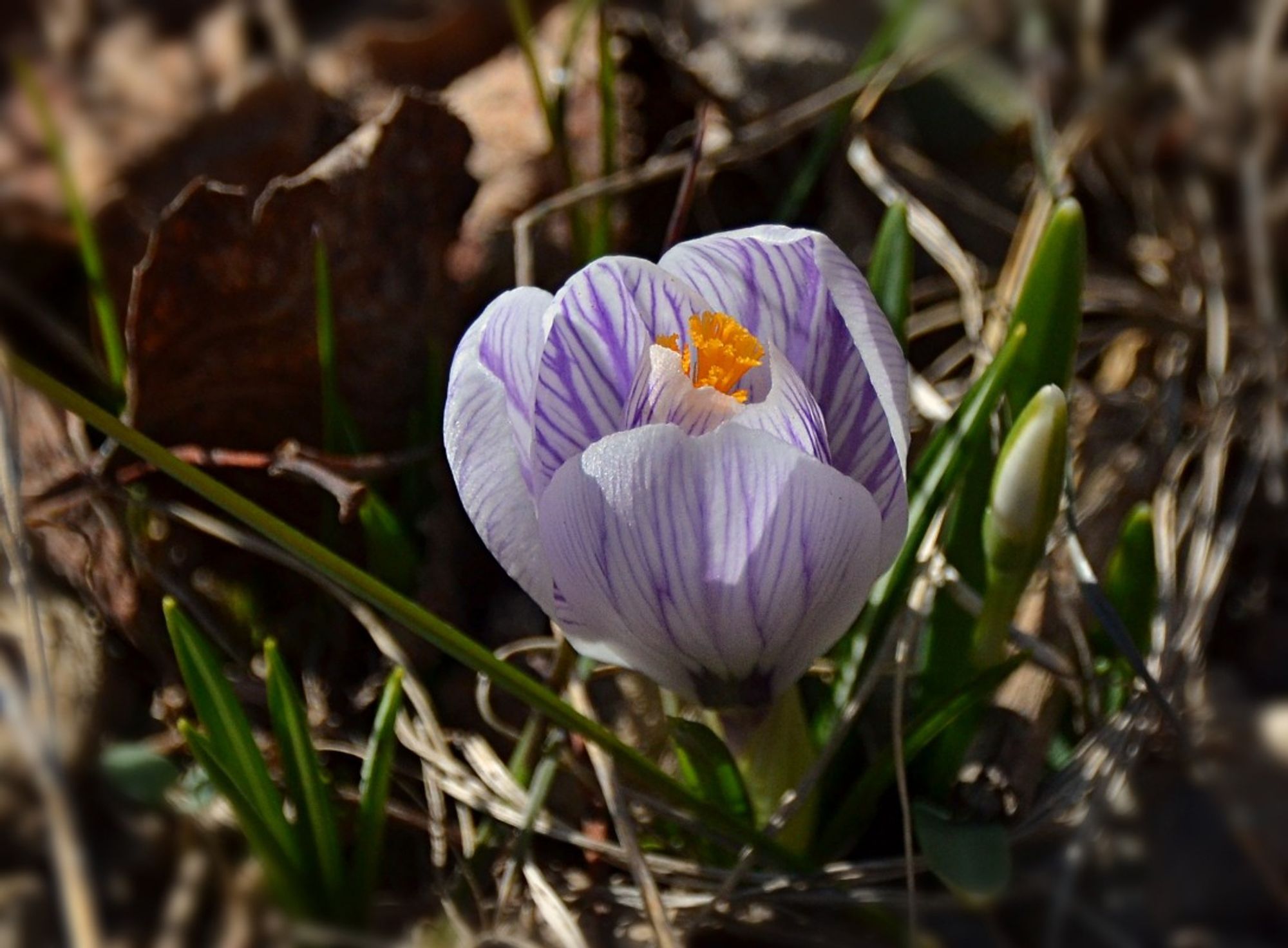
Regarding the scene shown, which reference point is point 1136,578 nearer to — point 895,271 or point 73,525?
point 895,271

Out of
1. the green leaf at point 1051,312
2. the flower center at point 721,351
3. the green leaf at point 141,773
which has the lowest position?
the green leaf at point 141,773

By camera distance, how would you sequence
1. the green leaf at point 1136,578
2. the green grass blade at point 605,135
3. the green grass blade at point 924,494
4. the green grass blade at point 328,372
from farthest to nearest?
the green grass blade at point 605,135
the green grass blade at point 328,372
the green leaf at point 1136,578
the green grass blade at point 924,494

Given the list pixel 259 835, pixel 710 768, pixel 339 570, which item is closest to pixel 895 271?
pixel 710 768

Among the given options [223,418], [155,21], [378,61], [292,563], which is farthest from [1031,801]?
[155,21]

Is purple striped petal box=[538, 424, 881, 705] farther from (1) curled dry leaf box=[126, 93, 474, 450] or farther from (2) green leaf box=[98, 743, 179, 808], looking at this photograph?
(1) curled dry leaf box=[126, 93, 474, 450]

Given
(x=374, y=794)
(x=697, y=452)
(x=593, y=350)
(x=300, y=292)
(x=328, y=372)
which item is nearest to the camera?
(x=697, y=452)

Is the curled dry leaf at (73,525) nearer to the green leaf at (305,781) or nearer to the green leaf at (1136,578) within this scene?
the green leaf at (305,781)

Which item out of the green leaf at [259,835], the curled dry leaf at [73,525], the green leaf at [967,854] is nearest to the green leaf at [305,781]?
the green leaf at [259,835]
